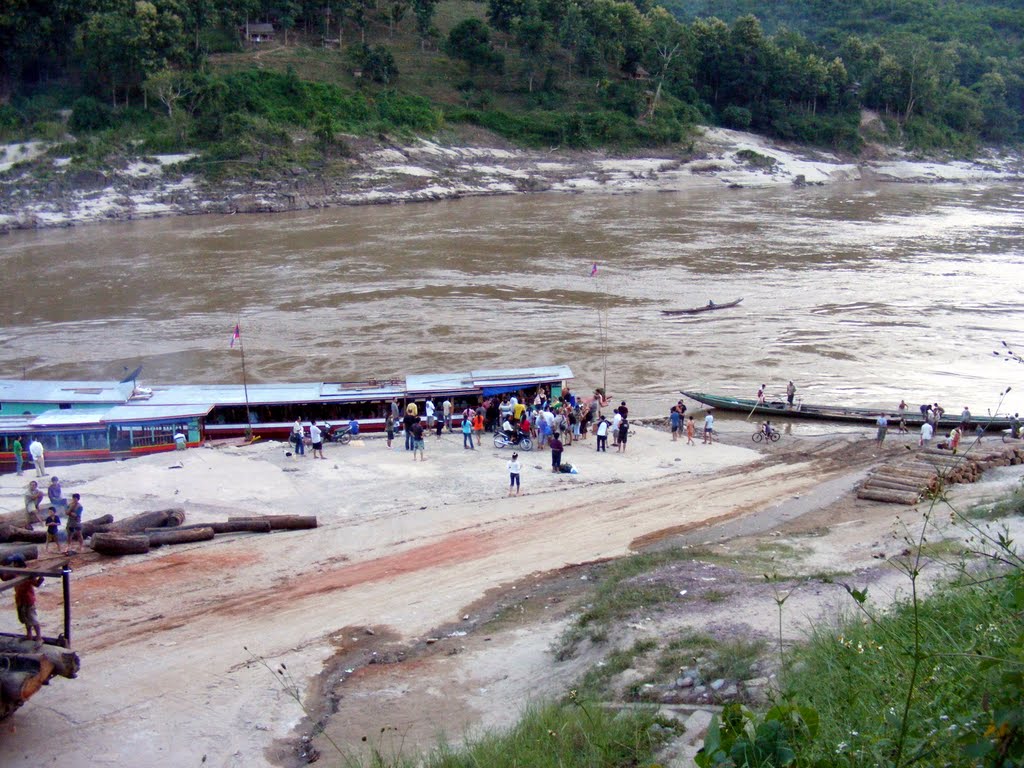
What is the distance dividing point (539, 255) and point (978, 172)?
55617mm

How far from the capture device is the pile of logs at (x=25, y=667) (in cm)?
978

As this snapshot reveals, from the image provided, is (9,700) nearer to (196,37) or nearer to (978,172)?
(196,37)

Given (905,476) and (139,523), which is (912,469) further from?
(139,523)

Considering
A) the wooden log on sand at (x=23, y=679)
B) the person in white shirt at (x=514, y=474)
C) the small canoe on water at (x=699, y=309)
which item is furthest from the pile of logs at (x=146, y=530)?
the small canoe on water at (x=699, y=309)

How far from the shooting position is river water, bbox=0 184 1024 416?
3144cm

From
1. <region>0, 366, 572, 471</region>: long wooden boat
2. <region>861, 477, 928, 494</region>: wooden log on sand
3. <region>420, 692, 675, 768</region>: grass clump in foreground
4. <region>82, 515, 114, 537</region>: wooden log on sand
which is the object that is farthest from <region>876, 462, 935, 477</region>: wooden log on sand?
<region>82, 515, 114, 537</region>: wooden log on sand

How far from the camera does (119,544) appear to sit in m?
15.4

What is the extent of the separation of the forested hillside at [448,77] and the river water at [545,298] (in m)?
9.56

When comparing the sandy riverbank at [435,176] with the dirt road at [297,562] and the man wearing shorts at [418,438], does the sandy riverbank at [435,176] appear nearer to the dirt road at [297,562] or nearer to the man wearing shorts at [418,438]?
the dirt road at [297,562]

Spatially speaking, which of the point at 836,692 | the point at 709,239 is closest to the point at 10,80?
the point at 709,239

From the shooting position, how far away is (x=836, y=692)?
7062 millimetres

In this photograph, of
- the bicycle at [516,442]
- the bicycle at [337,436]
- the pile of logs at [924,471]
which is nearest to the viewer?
the pile of logs at [924,471]

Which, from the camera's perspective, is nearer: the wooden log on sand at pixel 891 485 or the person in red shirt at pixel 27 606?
the person in red shirt at pixel 27 606

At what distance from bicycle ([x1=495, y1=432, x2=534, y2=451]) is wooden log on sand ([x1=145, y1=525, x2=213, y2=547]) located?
7.52 metres
